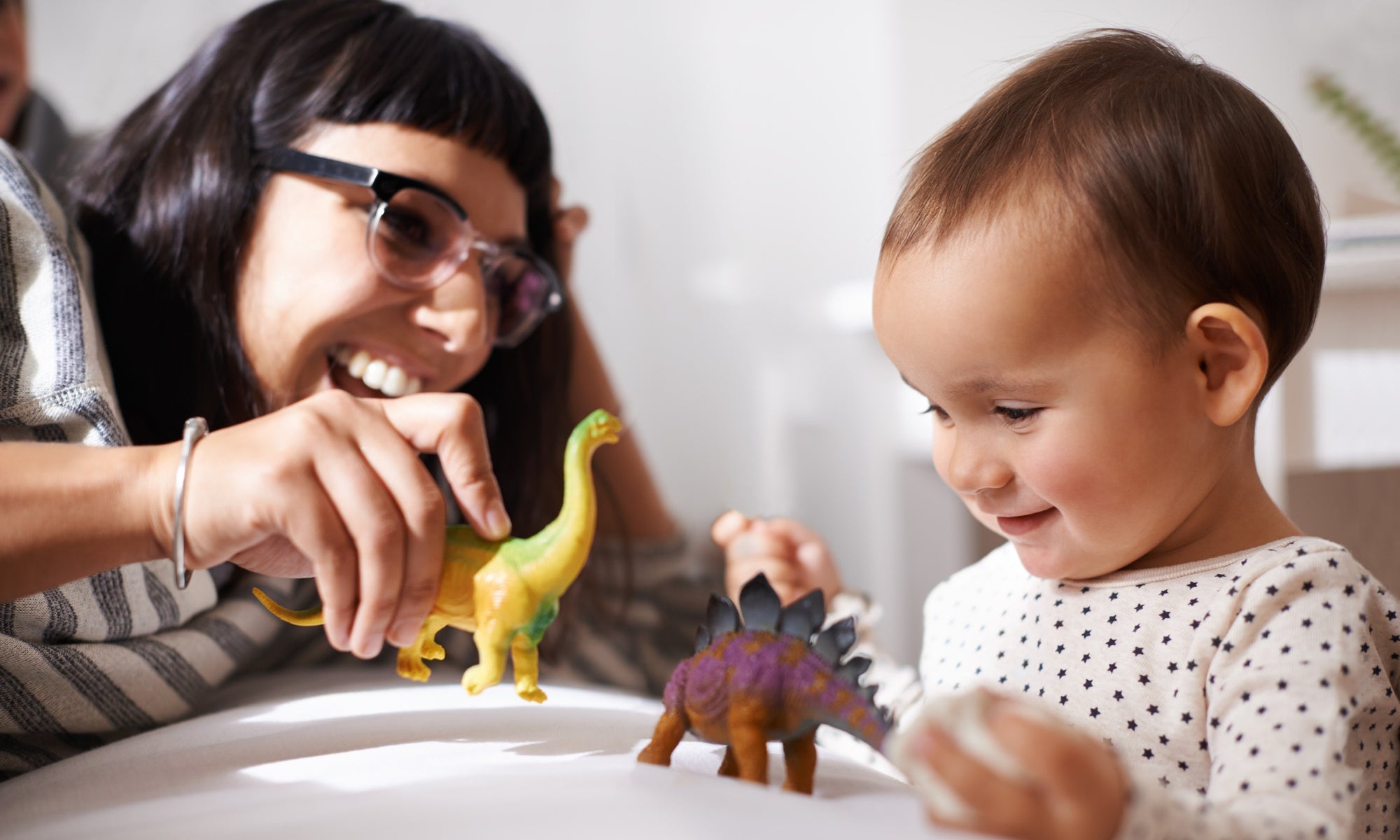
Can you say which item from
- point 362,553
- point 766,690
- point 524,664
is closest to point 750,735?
point 766,690

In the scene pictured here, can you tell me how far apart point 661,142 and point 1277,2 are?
4.56ft

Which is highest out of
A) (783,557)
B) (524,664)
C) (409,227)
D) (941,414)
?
(409,227)

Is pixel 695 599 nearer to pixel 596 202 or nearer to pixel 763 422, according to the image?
pixel 763 422

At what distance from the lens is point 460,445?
0.66 m

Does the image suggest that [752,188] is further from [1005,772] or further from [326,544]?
[1005,772]

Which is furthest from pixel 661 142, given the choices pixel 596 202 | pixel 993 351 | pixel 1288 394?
pixel 993 351

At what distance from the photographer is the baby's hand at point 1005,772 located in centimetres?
41

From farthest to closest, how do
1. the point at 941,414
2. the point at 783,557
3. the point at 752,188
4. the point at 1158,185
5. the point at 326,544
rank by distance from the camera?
the point at 752,188 → the point at 783,557 → the point at 941,414 → the point at 1158,185 → the point at 326,544

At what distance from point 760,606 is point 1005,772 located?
0.25 meters

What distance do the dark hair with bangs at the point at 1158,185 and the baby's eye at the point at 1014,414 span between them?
0.32 ft

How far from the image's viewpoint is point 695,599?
1647mm

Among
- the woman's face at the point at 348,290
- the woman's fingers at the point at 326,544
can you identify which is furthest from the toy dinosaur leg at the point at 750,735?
the woman's face at the point at 348,290

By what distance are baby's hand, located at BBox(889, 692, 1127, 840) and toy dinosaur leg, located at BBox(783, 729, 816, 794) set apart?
0.19 meters

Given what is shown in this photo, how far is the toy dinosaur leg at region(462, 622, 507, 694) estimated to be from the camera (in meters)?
0.61
